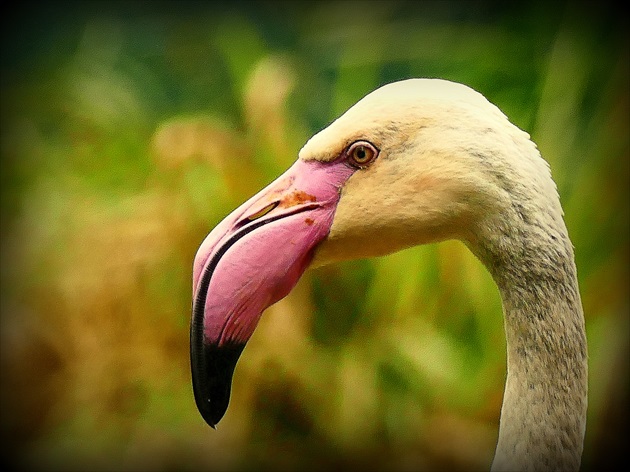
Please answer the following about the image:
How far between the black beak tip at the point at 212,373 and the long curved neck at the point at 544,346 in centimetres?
35

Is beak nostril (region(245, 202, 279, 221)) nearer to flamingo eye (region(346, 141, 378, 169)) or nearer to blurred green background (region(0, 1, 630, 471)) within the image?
flamingo eye (region(346, 141, 378, 169))

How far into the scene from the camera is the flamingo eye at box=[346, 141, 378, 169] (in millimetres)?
809

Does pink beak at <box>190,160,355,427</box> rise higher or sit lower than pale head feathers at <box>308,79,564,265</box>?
lower

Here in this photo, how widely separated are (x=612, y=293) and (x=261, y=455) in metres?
0.79

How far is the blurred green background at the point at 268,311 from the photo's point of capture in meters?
1.32

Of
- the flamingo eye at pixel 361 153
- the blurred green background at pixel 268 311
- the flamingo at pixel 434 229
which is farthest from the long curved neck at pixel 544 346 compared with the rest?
the blurred green background at pixel 268 311

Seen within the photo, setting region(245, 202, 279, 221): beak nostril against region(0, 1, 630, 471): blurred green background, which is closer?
region(245, 202, 279, 221): beak nostril

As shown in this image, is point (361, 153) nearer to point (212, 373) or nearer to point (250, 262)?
point (250, 262)

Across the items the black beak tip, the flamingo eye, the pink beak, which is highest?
the flamingo eye

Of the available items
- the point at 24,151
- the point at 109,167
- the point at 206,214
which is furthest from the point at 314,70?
the point at 24,151

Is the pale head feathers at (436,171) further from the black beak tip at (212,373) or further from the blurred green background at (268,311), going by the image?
the blurred green background at (268,311)

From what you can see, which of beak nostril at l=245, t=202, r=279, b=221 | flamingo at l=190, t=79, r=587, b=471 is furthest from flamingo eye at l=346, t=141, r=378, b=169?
beak nostril at l=245, t=202, r=279, b=221

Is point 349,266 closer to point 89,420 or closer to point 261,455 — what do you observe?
point 261,455

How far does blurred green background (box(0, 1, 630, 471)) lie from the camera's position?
1.32 metres
